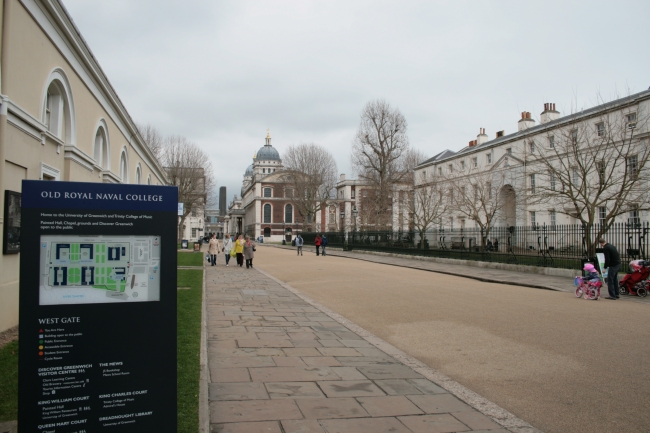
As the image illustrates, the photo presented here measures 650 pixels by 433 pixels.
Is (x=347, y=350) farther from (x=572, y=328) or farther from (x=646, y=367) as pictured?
(x=572, y=328)

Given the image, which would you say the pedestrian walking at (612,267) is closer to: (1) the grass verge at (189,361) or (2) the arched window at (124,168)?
(1) the grass verge at (189,361)

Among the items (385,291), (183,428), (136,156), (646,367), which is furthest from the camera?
(136,156)

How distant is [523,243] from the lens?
2239 cm

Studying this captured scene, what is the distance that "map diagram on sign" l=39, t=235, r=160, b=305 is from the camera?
9.73 ft

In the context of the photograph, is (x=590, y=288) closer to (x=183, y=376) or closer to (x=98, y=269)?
(x=183, y=376)

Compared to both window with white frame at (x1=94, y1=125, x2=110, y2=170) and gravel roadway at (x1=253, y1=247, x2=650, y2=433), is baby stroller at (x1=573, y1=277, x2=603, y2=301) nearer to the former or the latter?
gravel roadway at (x1=253, y1=247, x2=650, y2=433)

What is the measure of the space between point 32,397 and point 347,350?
14.7 ft

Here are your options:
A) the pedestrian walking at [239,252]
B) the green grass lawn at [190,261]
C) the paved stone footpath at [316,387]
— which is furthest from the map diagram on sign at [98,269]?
the green grass lawn at [190,261]

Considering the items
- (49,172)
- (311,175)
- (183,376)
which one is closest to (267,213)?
(311,175)

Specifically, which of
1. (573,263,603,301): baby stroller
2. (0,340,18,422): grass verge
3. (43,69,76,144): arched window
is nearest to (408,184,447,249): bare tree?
(573,263,603,301): baby stroller

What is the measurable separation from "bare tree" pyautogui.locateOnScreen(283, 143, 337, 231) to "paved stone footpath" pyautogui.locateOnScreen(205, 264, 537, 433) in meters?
54.7

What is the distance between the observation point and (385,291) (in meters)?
14.0

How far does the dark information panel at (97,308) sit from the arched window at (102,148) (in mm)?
14054

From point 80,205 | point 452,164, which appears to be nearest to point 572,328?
point 80,205
